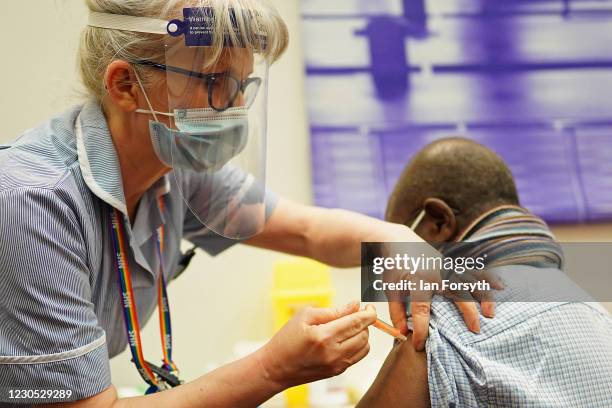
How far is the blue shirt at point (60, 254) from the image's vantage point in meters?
1.07

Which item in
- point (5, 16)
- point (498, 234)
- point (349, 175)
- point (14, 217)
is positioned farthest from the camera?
point (349, 175)

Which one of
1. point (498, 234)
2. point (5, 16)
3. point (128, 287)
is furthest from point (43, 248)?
point (5, 16)

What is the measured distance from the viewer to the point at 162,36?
120 centimetres

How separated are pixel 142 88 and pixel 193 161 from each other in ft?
0.56

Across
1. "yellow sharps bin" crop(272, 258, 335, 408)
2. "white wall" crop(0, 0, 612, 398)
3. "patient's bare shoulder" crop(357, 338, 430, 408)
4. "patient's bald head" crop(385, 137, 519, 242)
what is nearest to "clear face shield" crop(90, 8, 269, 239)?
"patient's bald head" crop(385, 137, 519, 242)

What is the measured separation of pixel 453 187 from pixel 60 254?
744 millimetres

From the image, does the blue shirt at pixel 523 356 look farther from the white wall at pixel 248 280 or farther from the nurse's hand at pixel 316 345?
the white wall at pixel 248 280

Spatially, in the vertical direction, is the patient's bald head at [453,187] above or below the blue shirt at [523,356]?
above

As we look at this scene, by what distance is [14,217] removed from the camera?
108 cm

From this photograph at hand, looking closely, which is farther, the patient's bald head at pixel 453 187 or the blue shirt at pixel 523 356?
the patient's bald head at pixel 453 187

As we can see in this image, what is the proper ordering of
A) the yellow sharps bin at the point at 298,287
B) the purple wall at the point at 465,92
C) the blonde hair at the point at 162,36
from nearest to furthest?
the blonde hair at the point at 162,36 → the yellow sharps bin at the point at 298,287 → the purple wall at the point at 465,92

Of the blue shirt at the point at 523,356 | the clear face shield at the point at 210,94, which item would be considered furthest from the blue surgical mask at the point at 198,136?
the blue shirt at the point at 523,356

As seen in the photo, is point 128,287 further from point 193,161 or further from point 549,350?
point 549,350

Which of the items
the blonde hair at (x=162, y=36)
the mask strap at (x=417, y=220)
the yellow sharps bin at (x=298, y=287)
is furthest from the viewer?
the yellow sharps bin at (x=298, y=287)
